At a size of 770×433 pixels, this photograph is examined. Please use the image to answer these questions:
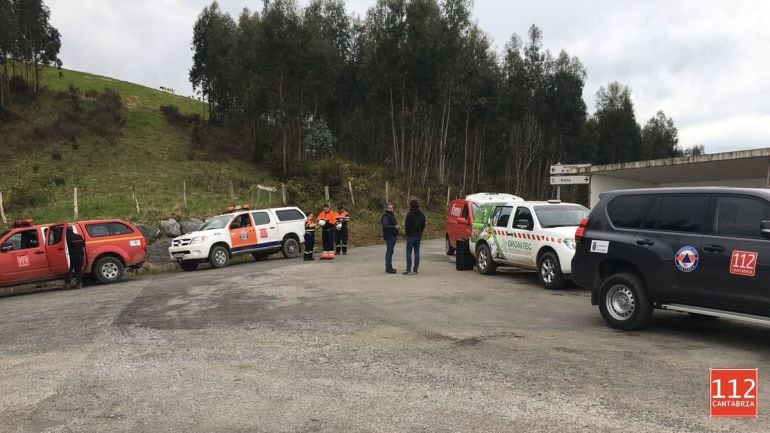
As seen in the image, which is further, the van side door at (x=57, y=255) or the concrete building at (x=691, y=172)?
the concrete building at (x=691, y=172)

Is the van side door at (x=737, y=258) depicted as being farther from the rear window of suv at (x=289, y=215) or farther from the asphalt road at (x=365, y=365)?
the rear window of suv at (x=289, y=215)

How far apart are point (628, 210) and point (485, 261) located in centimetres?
645

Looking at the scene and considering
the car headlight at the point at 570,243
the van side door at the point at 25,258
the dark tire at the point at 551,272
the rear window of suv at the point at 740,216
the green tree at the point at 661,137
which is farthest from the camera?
the green tree at the point at 661,137

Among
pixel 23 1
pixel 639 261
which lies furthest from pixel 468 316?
pixel 23 1

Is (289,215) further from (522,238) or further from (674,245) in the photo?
(674,245)

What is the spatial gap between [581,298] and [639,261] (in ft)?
10.4

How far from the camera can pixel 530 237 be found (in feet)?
39.9

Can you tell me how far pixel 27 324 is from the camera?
356 inches

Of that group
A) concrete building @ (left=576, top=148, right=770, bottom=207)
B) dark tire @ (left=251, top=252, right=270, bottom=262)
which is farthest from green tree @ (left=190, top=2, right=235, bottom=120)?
concrete building @ (left=576, top=148, right=770, bottom=207)

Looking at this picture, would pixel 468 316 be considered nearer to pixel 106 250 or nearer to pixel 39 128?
pixel 106 250

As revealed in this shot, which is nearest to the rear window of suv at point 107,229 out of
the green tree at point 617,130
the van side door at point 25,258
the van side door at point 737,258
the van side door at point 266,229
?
the van side door at point 25,258

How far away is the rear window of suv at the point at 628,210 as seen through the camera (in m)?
7.56

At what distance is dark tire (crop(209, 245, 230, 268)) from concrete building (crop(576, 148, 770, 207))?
13.4 metres

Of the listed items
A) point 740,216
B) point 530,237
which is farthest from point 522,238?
point 740,216
